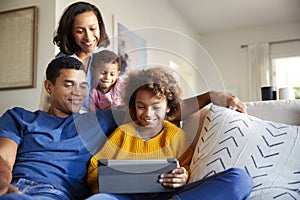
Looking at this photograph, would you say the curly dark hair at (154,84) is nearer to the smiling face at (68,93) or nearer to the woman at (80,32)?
the smiling face at (68,93)

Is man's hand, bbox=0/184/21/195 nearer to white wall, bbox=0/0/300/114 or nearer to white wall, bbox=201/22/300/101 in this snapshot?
white wall, bbox=0/0/300/114

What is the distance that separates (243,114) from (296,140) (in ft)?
0.69

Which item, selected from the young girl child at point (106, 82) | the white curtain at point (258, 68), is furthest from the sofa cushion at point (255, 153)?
the white curtain at point (258, 68)

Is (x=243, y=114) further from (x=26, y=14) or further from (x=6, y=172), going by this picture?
(x=26, y=14)

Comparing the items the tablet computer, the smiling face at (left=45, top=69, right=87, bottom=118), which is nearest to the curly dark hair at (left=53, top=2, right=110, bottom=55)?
the smiling face at (left=45, top=69, right=87, bottom=118)

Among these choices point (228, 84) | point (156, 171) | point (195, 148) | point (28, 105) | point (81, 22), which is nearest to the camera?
point (156, 171)

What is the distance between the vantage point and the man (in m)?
1.13

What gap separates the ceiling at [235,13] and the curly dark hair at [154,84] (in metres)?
3.08

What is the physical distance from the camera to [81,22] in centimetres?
164

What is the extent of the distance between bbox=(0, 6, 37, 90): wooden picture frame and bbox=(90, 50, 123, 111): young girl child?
3.67 feet

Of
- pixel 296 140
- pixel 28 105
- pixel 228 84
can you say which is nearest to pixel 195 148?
pixel 296 140

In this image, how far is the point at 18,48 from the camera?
7.89 feet

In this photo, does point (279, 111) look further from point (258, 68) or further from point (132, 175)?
point (258, 68)

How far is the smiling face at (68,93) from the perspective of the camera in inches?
50.9
